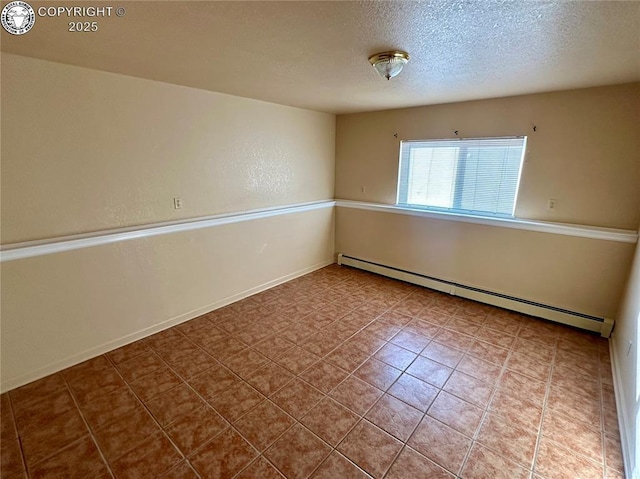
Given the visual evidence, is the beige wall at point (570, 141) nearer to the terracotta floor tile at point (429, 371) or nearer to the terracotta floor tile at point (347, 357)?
the terracotta floor tile at point (429, 371)

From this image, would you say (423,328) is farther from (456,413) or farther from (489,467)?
(489,467)

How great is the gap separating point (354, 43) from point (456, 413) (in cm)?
239

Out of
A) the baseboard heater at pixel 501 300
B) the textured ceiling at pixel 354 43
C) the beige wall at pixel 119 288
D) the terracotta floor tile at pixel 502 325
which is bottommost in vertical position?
the terracotta floor tile at pixel 502 325

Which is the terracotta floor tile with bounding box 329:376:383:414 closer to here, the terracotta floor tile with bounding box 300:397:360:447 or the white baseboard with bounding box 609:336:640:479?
the terracotta floor tile with bounding box 300:397:360:447

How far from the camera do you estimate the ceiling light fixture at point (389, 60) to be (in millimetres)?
1919

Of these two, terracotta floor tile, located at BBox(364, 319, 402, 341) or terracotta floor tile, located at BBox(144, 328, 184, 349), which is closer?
terracotta floor tile, located at BBox(144, 328, 184, 349)

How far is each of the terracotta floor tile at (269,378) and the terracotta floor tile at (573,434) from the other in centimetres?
169

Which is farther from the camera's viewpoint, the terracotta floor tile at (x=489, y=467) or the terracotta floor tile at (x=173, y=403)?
the terracotta floor tile at (x=173, y=403)

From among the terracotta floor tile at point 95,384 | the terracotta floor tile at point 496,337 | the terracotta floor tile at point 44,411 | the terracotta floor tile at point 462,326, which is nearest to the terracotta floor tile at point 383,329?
the terracotta floor tile at point 462,326

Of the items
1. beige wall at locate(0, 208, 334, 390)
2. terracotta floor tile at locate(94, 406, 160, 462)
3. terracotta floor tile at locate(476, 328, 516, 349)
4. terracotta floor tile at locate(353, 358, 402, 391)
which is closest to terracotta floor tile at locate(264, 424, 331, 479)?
terracotta floor tile at locate(353, 358, 402, 391)

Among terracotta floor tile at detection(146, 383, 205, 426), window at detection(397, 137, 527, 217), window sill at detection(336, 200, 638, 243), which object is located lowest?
terracotta floor tile at detection(146, 383, 205, 426)

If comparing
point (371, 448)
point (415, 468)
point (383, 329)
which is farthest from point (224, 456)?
point (383, 329)

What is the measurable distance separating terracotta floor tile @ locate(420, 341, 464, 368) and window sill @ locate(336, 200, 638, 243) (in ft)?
4.94

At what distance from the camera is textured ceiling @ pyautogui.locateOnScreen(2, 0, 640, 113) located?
1.41 metres
